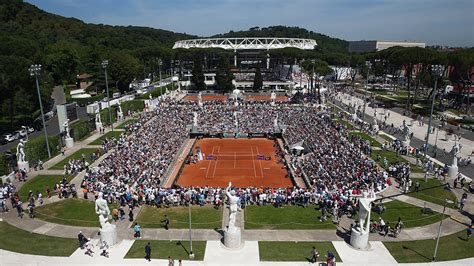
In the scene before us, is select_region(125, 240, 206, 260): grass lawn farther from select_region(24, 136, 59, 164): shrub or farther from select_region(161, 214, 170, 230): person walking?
select_region(24, 136, 59, 164): shrub

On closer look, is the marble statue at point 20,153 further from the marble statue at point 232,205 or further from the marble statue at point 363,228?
the marble statue at point 363,228

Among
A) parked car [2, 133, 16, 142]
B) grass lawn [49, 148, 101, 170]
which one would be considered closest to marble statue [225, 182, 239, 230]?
grass lawn [49, 148, 101, 170]

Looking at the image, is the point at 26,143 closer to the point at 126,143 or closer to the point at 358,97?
the point at 126,143

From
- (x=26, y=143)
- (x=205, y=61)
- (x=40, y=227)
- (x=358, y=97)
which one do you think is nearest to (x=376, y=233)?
(x=40, y=227)

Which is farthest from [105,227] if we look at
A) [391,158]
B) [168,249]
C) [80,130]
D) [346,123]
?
[346,123]

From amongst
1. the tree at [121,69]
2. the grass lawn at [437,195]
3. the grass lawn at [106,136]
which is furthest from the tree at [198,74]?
the grass lawn at [437,195]

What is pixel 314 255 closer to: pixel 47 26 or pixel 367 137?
pixel 367 137
